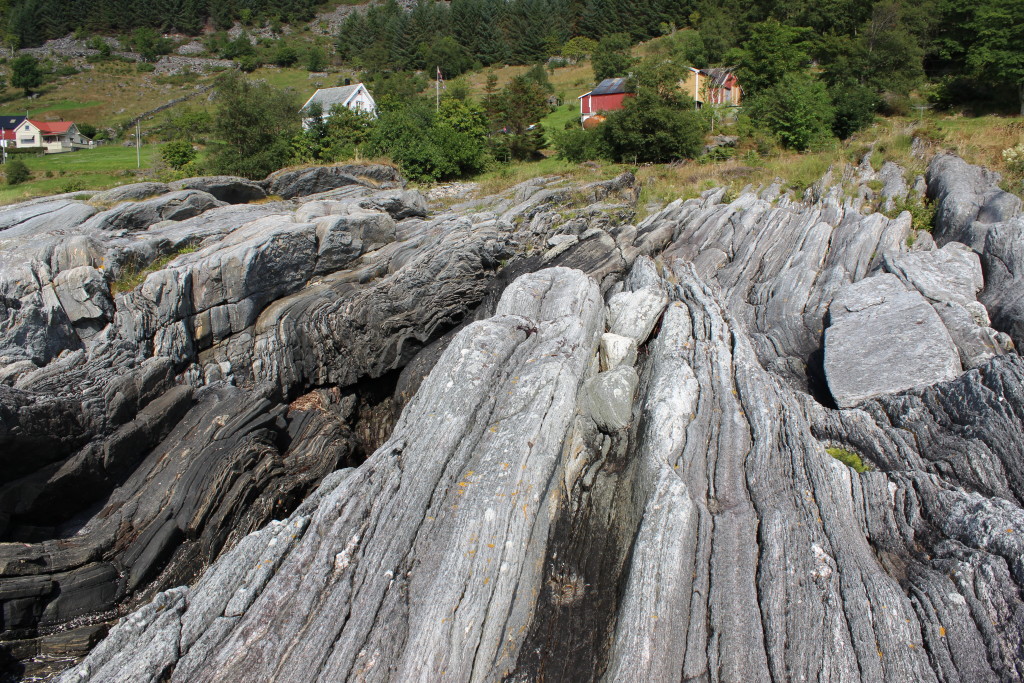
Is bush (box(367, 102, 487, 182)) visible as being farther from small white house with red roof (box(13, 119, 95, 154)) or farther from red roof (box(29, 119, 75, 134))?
red roof (box(29, 119, 75, 134))

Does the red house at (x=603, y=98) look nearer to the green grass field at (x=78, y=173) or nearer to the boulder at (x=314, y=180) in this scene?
the boulder at (x=314, y=180)

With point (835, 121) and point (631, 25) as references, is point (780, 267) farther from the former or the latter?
point (631, 25)

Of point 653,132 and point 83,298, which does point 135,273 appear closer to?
point 83,298

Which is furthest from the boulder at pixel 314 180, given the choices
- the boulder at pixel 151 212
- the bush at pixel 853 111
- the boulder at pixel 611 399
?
the bush at pixel 853 111

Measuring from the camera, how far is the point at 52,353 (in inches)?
475

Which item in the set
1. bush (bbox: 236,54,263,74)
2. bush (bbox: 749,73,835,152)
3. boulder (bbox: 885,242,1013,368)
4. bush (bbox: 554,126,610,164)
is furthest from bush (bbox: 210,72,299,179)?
bush (bbox: 236,54,263,74)

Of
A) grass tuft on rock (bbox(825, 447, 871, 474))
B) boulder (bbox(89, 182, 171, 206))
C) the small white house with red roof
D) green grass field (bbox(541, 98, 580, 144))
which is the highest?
the small white house with red roof

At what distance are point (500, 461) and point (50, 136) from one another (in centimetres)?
8888

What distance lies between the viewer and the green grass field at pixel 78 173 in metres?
25.3

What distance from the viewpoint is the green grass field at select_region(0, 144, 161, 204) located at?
2527 centimetres

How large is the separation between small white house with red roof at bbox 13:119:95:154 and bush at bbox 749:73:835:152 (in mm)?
75836

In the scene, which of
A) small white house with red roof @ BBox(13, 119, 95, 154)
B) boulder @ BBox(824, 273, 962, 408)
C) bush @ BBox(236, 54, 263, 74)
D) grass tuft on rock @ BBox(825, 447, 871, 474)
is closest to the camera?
grass tuft on rock @ BBox(825, 447, 871, 474)

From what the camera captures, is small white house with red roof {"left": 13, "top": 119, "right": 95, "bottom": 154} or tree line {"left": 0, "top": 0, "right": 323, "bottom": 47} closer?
small white house with red roof {"left": 13, "top": 119, "right": 95, "bottom": 154}

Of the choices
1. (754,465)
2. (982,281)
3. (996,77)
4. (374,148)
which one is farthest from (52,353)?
(996,77)
